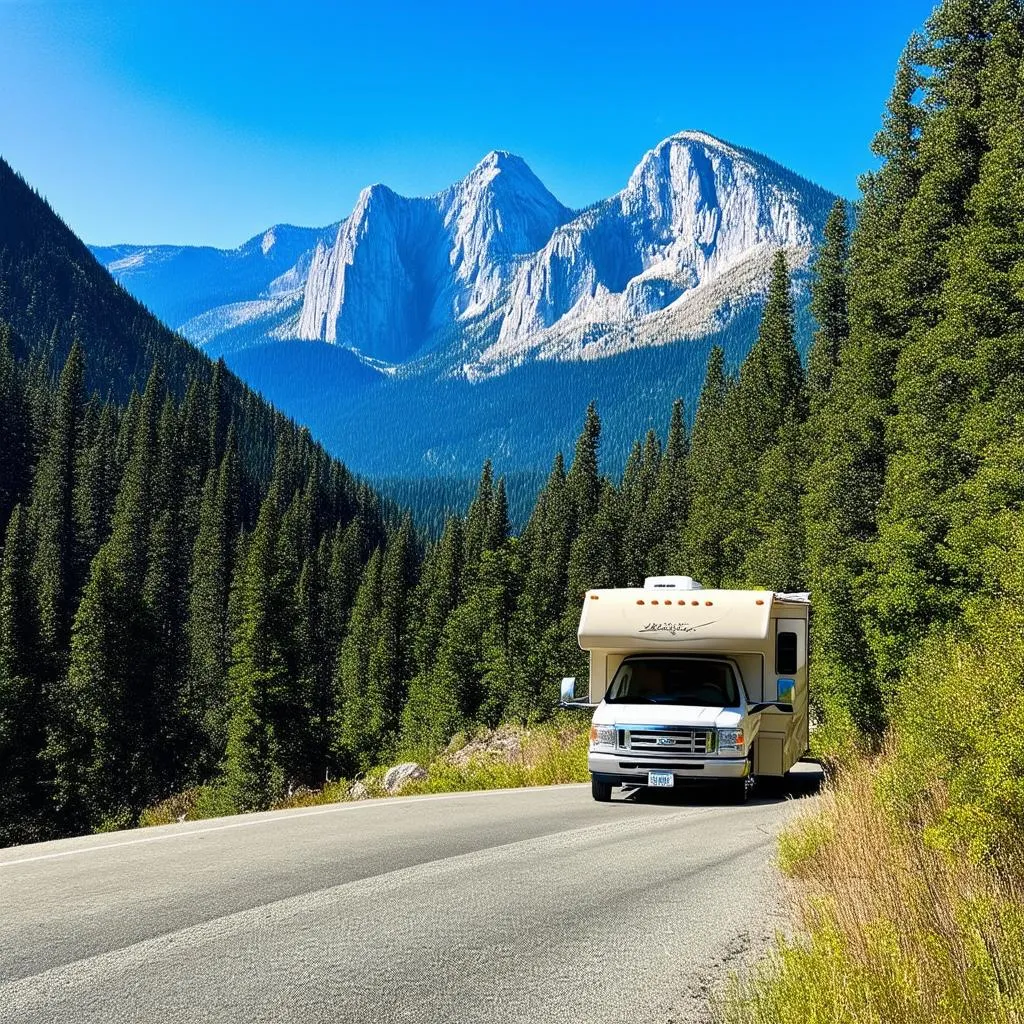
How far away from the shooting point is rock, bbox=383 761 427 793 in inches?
787

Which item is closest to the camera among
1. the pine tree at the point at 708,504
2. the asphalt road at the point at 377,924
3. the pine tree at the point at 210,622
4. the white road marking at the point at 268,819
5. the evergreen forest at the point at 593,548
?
the asphalt road at the point at 377,924

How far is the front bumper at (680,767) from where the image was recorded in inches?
581

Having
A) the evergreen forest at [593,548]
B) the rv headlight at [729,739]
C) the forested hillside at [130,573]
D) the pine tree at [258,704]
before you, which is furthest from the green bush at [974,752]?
the forested hillside at [130,573]

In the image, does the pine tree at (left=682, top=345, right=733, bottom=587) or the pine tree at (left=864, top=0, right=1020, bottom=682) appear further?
the pine tree at (left=682, top=345, right=733, bottom=587)

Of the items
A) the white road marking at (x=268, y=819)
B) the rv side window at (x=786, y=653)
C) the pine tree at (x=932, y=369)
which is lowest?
the white road marking at (x=268, y=819)

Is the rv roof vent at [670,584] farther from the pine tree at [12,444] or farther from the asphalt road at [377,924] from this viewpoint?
the pine tree at [12,444]

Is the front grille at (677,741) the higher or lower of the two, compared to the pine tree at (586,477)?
lower

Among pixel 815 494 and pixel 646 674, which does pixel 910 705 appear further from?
pixel 815 494

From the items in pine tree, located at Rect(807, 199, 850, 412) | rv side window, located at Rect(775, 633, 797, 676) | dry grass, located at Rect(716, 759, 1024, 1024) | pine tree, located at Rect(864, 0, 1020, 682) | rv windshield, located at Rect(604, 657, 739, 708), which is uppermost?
pine tree, located at Rect(807, 199, 850, 412)

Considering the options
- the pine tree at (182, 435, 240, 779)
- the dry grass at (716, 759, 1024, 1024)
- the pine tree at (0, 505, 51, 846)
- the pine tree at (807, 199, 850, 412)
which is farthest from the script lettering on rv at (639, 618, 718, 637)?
the pine tree at (182, 435, 240, 779)

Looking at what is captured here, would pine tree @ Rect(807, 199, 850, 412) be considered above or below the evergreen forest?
above

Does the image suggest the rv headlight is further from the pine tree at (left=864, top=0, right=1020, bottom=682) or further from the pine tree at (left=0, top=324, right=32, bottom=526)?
the pine tree at (left=0, top=324, right=32, bottom=526)

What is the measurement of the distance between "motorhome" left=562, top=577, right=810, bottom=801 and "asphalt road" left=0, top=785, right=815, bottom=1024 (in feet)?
10.6

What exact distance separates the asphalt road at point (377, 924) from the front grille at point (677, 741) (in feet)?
10.5
